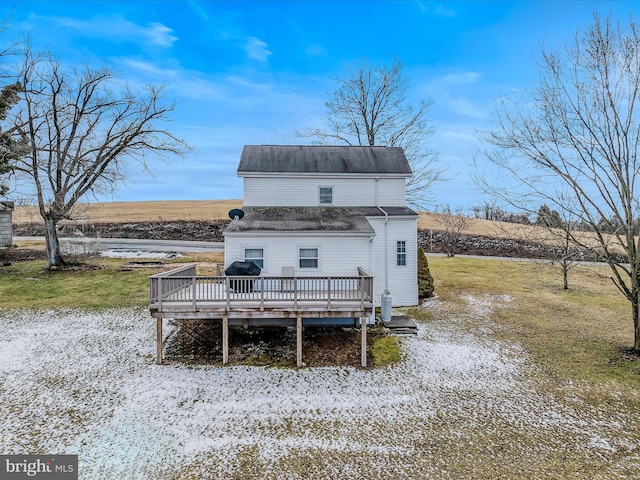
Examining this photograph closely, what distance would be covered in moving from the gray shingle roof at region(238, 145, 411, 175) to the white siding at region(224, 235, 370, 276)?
14.7ft

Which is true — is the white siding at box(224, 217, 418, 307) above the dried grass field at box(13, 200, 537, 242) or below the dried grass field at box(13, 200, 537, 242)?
below

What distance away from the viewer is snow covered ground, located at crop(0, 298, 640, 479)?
6.12 metres

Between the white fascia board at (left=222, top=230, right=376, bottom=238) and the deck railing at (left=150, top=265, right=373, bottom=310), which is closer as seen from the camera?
the deck railing at (left=150, top=265, right=373, bottom=310)

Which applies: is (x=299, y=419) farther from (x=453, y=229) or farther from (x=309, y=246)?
(x=453, y=229)

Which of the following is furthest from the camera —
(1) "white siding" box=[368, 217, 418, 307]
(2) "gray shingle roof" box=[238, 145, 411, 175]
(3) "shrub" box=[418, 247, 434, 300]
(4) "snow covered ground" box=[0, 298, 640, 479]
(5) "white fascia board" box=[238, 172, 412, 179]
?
(3) "shrub" box=[418, 247, 434, 300]

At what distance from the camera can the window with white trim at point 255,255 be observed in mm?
12828

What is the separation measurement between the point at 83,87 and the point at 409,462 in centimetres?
2542

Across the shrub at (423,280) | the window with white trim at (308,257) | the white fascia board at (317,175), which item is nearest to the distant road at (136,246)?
the white fascia board at (317,175)

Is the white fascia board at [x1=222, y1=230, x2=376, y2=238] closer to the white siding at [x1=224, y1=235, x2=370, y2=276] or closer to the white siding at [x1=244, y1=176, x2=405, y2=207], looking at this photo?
the white siding at [x1=224, y1=235, x2=370, y2=276]

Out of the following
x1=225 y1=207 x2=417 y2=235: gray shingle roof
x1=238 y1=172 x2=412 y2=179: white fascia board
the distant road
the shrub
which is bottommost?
the shrub

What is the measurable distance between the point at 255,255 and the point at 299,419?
22.4 ft

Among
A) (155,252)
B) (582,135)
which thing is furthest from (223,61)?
(582,135)

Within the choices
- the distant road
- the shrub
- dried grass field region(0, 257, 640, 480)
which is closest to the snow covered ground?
dried grass field region(0, 257, 640, 480)

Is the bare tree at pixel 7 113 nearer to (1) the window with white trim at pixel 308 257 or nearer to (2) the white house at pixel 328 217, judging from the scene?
(2) the white house at pixel 328 217
